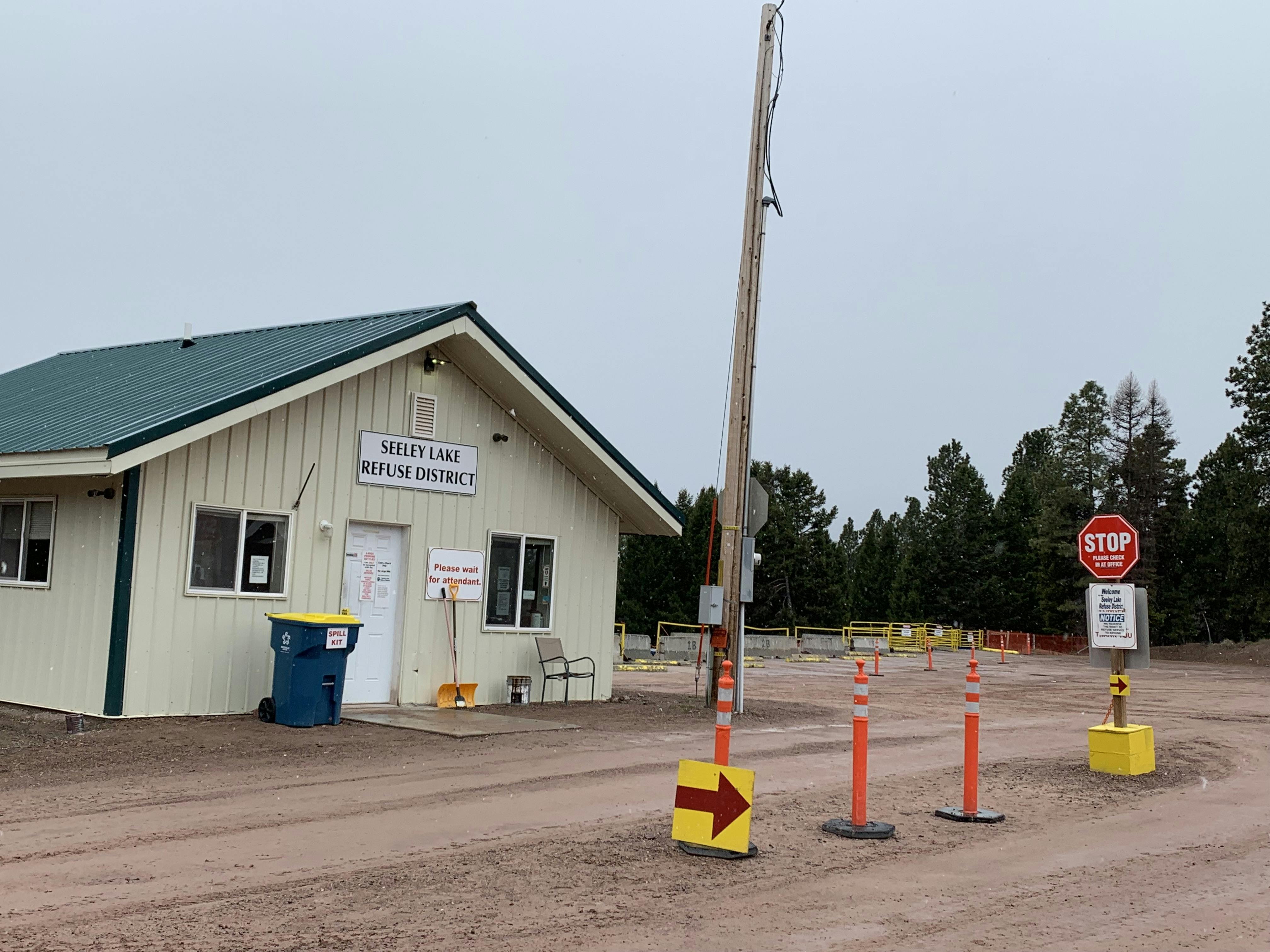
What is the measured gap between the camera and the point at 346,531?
15.3m

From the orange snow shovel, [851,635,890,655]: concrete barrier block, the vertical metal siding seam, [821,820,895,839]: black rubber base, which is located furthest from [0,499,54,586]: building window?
[851,635,890,655]: concrete barrier block

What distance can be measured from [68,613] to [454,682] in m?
4.85

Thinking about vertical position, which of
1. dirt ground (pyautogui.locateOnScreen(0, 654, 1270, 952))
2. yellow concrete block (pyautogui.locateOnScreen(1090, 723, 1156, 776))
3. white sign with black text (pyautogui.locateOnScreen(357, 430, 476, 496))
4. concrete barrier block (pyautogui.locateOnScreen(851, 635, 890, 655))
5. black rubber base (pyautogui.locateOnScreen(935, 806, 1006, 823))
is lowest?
concrete barrier block (pyautogui.locateOnScreen(851, 635, 890, 655))

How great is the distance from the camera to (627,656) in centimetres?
3628

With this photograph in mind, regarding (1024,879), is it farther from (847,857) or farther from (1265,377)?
(1265,377)

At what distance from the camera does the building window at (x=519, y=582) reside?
17031 millimetres

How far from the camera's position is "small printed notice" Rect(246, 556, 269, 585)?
14.4 meters

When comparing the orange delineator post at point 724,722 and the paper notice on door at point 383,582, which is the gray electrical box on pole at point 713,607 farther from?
the orange delineator post at point 724,722

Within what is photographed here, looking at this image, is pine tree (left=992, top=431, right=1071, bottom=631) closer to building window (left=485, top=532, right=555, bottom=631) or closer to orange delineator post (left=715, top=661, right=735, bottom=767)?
building window (left=485, top=532, right=555, bottom=631)

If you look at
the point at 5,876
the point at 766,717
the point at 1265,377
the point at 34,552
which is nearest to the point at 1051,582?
the point at 1265,377

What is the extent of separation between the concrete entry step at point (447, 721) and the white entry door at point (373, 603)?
25 centimetres

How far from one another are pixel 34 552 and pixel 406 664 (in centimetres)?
462

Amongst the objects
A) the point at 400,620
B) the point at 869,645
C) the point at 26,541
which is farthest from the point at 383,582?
the point at 869,645

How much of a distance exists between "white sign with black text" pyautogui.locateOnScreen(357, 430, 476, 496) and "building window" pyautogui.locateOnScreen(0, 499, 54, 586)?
359 cm
